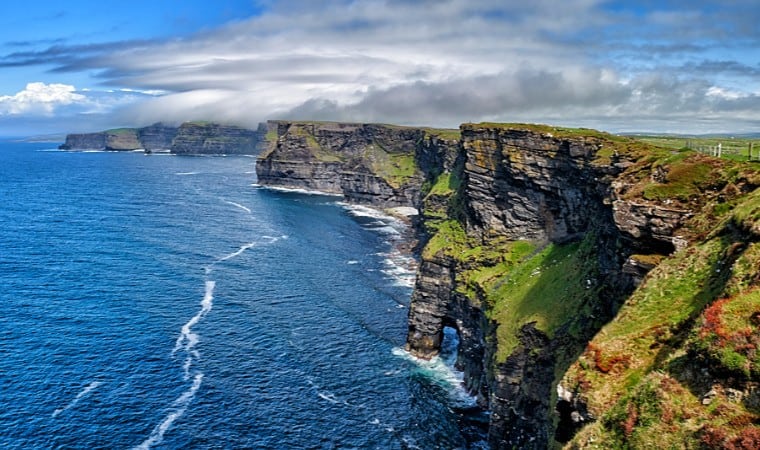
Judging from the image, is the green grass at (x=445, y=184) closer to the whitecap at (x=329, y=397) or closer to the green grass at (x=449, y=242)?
the green grass at (x=449, y=242)

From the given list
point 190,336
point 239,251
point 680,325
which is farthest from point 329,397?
point 239,251

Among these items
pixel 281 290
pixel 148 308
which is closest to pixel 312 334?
pixel 281 290

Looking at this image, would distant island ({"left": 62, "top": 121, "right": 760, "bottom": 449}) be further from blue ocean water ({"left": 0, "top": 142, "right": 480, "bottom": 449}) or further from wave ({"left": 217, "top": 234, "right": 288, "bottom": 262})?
wave ({"left": 217, "top": 234, "right": 288, "bottom": 262})

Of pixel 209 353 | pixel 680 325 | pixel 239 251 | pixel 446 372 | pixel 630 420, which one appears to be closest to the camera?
pixel 630 420

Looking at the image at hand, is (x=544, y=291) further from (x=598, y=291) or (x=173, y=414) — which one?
(x=173, y=414)

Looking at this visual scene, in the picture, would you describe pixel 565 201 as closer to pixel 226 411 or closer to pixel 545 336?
pixel 545 336

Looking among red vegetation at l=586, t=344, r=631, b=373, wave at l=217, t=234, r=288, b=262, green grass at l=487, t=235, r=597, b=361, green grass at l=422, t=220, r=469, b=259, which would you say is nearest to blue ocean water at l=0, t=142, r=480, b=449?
wave at l=217, t=234, r=288, b=262
